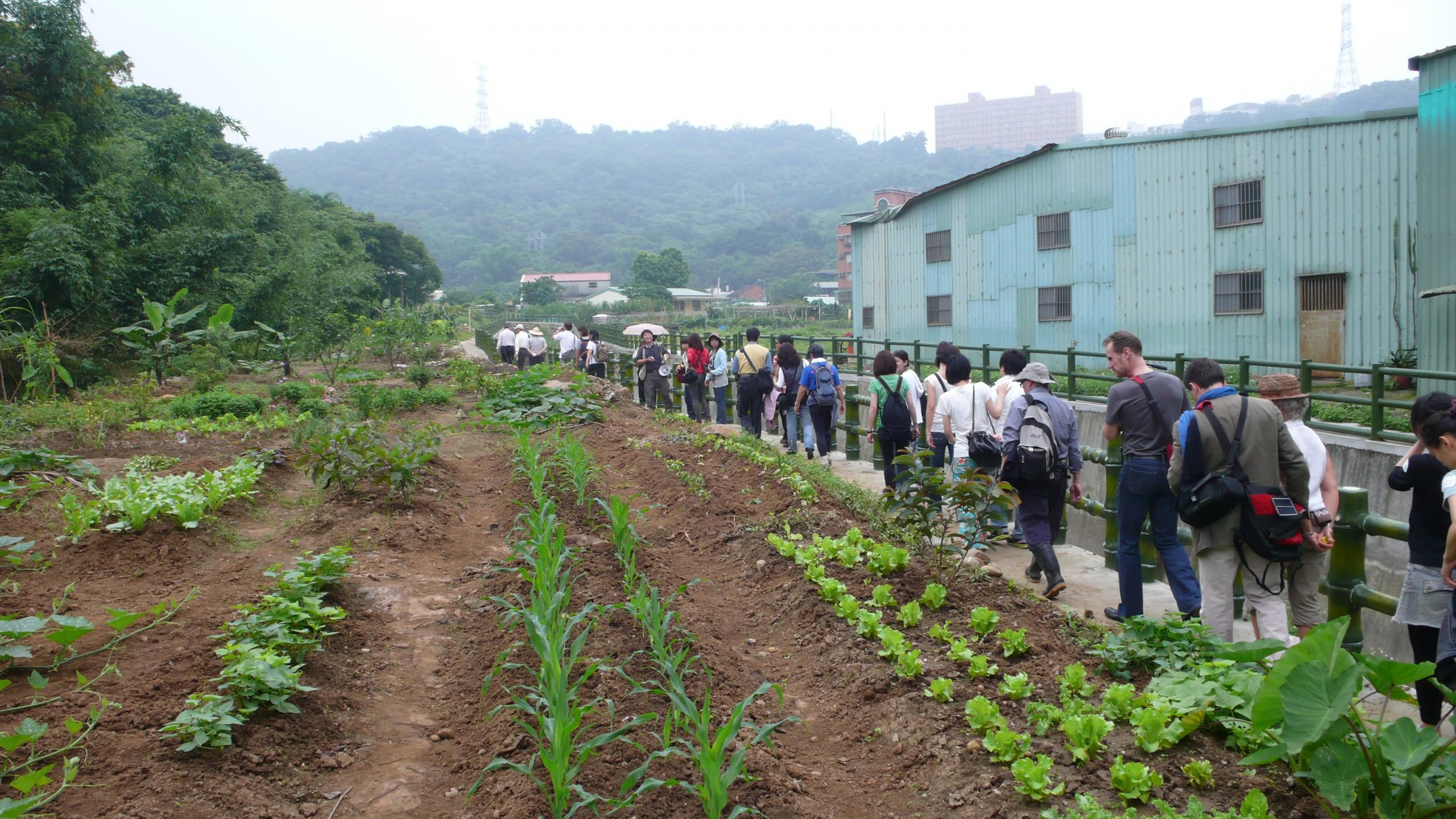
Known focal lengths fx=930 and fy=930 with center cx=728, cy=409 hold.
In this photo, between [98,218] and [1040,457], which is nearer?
[1040,457]

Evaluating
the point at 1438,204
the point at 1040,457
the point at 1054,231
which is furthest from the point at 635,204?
the point at 1040,457

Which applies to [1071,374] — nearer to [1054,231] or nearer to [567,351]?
[1054,231]

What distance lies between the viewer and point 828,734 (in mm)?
4352

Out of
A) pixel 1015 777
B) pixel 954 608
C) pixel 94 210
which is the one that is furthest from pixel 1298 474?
pixel 94 210

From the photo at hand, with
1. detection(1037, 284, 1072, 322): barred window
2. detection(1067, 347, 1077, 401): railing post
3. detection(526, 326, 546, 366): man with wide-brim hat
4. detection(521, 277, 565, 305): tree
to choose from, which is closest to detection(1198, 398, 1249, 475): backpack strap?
detection(1067, 347, 1077, 401): railing post

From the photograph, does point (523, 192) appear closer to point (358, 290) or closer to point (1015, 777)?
point (358, 290)

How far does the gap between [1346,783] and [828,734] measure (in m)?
2.14

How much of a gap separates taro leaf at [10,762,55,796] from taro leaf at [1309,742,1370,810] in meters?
4.00

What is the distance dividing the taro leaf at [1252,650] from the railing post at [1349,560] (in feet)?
5.45

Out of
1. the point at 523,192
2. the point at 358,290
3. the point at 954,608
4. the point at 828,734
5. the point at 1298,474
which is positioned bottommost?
the point at 828,734

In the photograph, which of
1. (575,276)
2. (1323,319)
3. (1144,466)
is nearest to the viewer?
(1144,466)

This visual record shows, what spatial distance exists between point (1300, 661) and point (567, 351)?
69.1 ft

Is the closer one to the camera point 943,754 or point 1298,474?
point 943,754

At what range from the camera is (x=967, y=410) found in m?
7.42
